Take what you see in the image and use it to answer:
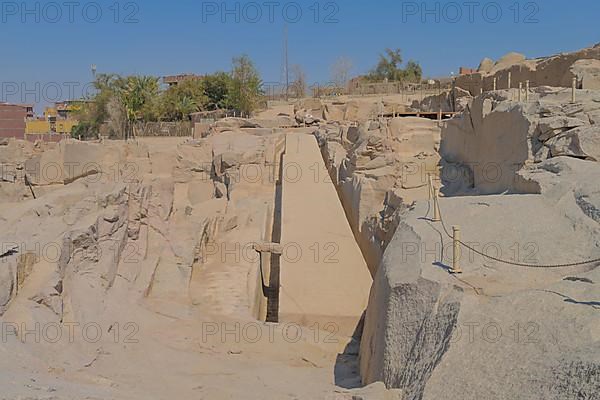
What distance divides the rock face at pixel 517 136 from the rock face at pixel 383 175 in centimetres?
82

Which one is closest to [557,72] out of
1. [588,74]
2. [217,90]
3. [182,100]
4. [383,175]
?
[588,74]

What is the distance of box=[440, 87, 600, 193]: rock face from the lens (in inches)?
314

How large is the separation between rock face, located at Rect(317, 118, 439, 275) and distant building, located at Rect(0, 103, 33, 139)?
939 inches

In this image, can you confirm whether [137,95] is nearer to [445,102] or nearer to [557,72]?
[445,102]

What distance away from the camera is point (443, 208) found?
7.40 metres

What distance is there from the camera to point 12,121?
111 feet

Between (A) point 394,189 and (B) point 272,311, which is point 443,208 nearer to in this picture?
(A) point 394,189

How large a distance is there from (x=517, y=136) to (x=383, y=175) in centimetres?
353

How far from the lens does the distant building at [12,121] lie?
33031 mm

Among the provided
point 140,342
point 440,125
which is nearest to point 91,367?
point 140,342

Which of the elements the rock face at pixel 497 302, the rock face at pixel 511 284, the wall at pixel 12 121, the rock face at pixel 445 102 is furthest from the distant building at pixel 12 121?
the rock face at pixel 497 302

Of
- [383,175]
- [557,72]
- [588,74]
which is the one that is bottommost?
[383,175]

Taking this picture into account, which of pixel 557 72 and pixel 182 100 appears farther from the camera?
pixel 182 100

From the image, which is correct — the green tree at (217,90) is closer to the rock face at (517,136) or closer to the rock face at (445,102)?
the rock face at (445,102)
